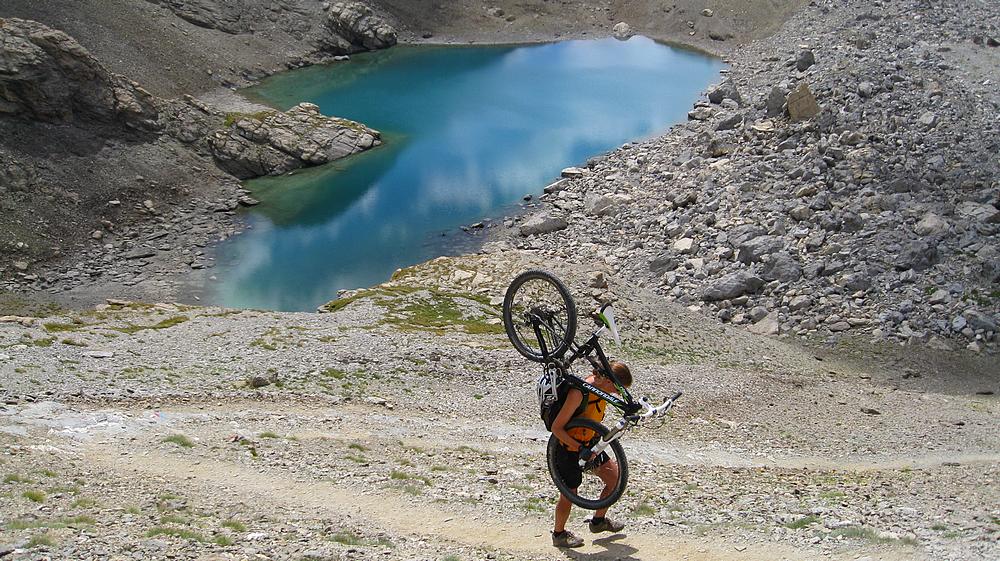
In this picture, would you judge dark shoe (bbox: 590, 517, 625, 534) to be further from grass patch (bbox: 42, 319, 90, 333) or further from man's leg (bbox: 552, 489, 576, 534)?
grass patch (bbox: 42, 319, 90, 333)

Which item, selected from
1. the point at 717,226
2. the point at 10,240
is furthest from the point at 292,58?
the point at 717,226

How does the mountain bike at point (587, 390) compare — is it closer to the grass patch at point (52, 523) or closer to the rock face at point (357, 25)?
the grass patch at point (52, 523)

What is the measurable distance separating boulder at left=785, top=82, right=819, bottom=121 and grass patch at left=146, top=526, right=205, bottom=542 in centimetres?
4496

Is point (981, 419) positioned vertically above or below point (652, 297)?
below

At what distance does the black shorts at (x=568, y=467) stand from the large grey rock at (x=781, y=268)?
26.0 metres

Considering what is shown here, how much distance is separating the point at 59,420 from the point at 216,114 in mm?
47959

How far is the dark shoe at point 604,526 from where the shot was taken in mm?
13578

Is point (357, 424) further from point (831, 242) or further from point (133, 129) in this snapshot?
point (133, 129)

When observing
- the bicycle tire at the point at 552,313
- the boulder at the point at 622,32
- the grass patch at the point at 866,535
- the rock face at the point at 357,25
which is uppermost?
the boulder at the point at 622,32

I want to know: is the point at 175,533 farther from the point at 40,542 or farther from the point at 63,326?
the point at 63,326

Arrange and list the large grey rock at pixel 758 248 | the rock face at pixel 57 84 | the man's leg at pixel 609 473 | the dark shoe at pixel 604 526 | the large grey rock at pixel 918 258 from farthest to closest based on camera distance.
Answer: the rock face at pixel 57 84
the large grey rock at pixel 758 248
the large grey rock at pixel 918 258
the dark shoe at pixel 604 526
the man's leg at pixel 609 473

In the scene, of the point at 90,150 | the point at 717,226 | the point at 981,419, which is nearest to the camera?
the point at 981,419

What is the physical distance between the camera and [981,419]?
2588 cm

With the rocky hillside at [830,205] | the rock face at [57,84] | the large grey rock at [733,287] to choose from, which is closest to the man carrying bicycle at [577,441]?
the rocky hillside at [830,205]
